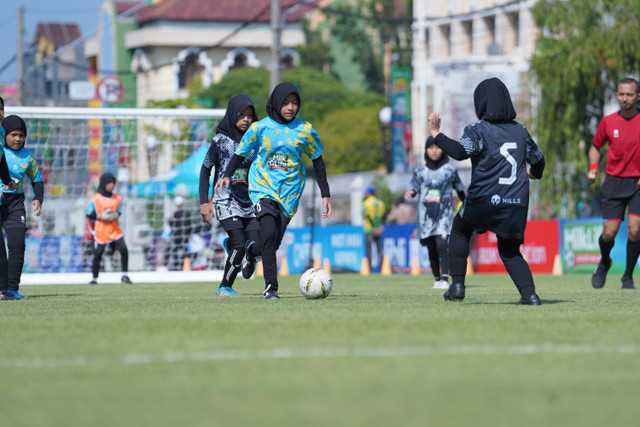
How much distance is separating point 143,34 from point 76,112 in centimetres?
7833

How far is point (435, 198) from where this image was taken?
15977mm

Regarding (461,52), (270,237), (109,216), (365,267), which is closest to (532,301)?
(270,237)

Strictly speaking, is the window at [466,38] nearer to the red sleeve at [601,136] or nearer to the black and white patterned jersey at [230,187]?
the red sleeve at [601,136]

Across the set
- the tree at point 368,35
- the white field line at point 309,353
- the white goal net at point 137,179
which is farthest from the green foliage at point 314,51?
the white field line at point 309,353

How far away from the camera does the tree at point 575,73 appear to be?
101 ft

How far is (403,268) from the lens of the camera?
2778 centimetres

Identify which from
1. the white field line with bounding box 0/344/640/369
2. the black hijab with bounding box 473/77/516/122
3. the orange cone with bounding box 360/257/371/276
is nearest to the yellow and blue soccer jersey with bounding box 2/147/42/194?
the black hijab with bounding box 473/77/516/122

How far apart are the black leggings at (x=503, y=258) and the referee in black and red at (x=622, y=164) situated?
3.72 metres

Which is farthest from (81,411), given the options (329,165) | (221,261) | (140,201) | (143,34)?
(143,34)

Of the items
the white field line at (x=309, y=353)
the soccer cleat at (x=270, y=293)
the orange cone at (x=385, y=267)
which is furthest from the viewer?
the orange cone at (x=385, y=267)

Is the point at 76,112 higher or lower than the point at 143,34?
lower

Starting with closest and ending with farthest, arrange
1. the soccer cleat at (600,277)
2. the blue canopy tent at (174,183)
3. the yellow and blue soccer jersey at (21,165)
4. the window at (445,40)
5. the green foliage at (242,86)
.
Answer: the yellow and blue soccer jersey at (21,165) < the soccer cleat at (600,277) < the blue canopy tent at (174,183) < the window at (445,40) < the green foliage at (242,86)

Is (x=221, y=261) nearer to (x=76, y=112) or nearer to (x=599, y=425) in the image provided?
(x=76, y=112)

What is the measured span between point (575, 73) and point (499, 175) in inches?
871
